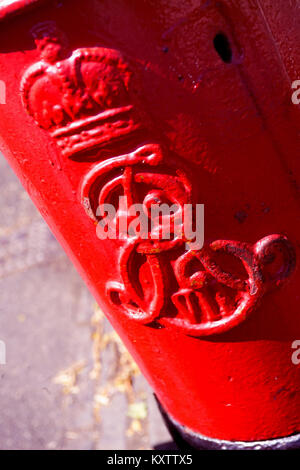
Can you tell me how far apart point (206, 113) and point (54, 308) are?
2498 mm

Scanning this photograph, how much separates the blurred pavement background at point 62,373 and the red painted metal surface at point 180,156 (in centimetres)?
113

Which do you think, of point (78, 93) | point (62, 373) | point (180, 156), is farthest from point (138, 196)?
point (62, 373)

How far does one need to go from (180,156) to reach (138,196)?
13 centimetres

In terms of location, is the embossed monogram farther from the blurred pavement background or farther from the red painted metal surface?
the blurred pavement background

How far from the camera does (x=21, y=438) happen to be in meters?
2.54

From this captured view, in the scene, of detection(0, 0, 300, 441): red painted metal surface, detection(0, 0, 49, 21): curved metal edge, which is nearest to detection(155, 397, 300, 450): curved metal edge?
detection(0, 0, 300, 441): red painted metal surface

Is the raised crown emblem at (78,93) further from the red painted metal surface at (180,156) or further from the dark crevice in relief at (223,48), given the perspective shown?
the dark crevice in relief at (223,48)

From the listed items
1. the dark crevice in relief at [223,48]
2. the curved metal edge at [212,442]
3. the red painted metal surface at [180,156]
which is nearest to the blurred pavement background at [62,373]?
the curved metal edge at [212,442]

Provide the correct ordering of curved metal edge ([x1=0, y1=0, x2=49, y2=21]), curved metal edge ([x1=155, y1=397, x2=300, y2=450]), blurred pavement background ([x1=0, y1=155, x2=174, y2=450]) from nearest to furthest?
curved metal edge ([x1=0, y1=0, x2=49, y2=21]) < curved metal edge ([x1=155, y1=397, x2=300, y2=450]) < blurred pavement background ([x1=0, y1=155, x2=174, y2=450])

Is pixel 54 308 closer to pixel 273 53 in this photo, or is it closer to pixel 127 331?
pixel 127 331

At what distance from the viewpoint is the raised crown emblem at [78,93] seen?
0.97m

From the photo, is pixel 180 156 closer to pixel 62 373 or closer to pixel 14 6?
pixel 14 6

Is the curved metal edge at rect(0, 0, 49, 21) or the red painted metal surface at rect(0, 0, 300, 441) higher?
the curved metal edge at rect(0, 0, 49, 21)

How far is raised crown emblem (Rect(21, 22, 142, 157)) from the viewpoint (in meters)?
0.97
